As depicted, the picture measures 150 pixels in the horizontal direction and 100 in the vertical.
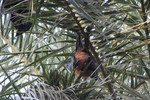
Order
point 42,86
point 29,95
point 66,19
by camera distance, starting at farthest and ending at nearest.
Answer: point 66,19, point 42,86, point 29,95

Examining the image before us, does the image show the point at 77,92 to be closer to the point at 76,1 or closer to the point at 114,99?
the point at 114,99

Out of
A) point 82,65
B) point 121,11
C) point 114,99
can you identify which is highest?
point 121,11

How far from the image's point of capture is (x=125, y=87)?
1368 millimetres

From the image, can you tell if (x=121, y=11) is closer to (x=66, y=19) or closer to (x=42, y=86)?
(x=66, y=19)

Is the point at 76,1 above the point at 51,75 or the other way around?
above

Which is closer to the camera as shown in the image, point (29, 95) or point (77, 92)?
point (29, 95)

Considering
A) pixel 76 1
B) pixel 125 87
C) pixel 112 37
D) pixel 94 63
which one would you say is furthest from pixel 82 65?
pixel 76 1

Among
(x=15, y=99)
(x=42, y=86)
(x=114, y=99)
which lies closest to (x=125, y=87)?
(x=114, y=99)

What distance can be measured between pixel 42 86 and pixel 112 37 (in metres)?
0.50

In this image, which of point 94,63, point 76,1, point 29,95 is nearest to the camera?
point 76,1

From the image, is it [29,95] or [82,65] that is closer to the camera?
[29,95]

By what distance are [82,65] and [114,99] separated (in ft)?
1.23

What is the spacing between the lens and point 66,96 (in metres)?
1.37

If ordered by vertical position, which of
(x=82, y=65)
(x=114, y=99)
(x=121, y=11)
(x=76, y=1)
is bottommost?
(x=114, y=99)
